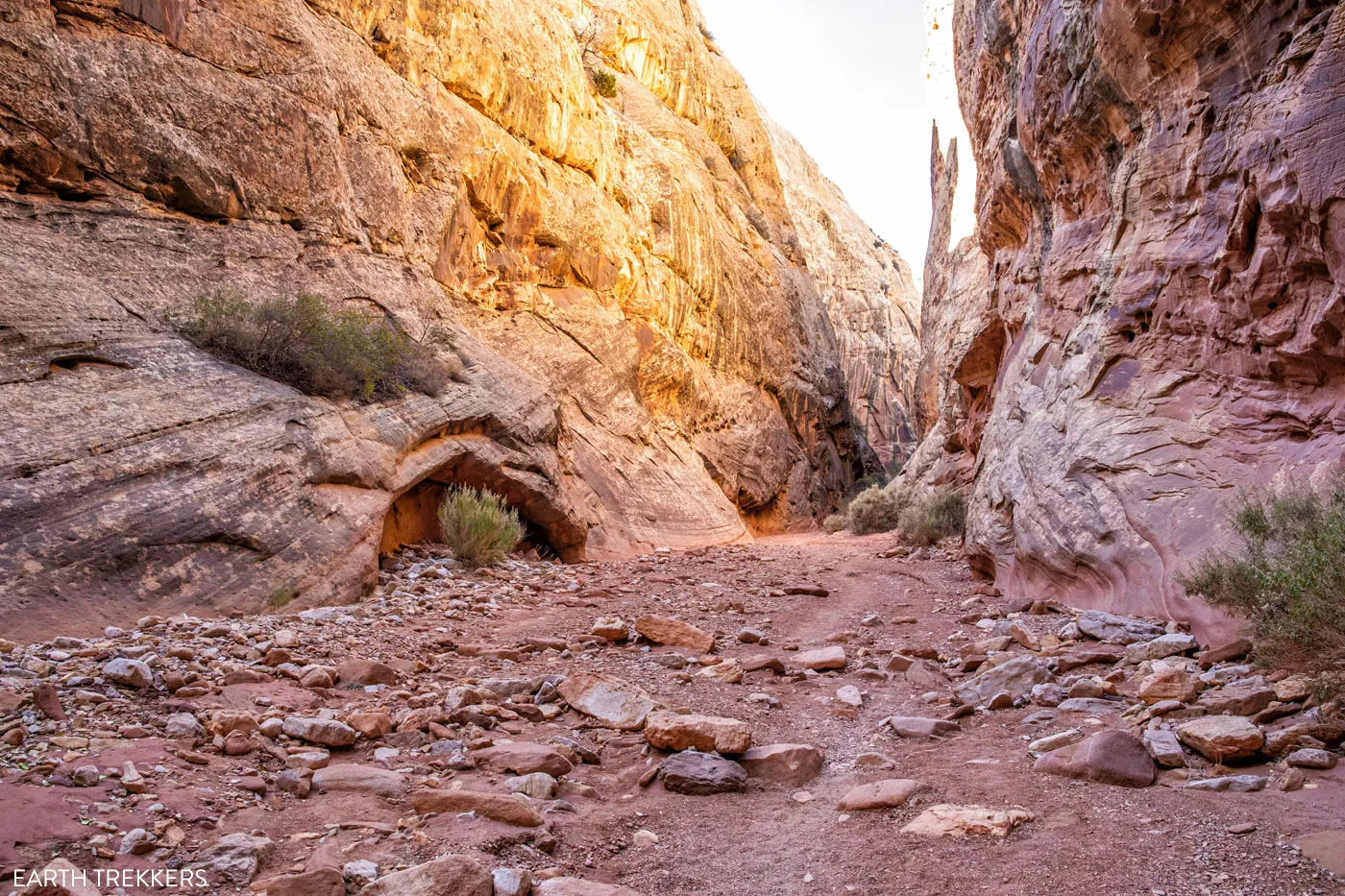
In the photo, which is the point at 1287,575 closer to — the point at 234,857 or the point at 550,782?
the point at 550,782

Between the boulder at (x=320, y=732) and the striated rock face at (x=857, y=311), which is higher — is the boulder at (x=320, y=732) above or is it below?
below

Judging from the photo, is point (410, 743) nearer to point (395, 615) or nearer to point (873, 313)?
point (395, 615)

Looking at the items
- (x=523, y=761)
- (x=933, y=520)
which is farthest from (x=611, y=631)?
(x=933, y=520)

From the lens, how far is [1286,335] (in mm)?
5930

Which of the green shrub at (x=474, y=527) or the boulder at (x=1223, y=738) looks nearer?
the boulder at (x=1223, y=738)

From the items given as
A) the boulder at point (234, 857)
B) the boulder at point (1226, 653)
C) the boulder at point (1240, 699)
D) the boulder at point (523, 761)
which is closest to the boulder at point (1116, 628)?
the boulder at point (1226, 653)

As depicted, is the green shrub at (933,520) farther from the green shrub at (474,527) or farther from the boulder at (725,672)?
the boulder at (725,672)

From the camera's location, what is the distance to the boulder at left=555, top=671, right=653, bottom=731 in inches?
163

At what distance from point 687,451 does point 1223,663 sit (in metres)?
15.4

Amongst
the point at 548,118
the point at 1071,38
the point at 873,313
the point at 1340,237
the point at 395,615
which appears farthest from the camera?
the point at 873,313

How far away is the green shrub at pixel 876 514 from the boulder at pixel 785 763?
634 inches

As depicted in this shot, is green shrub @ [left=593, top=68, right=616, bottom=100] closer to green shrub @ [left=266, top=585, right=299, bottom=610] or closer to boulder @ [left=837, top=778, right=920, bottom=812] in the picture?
green shrub @ [left=266, top=585, right=299, bottom=610]

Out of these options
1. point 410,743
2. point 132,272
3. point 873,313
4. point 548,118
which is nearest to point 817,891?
point 410,743

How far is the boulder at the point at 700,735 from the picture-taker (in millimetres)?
3684
